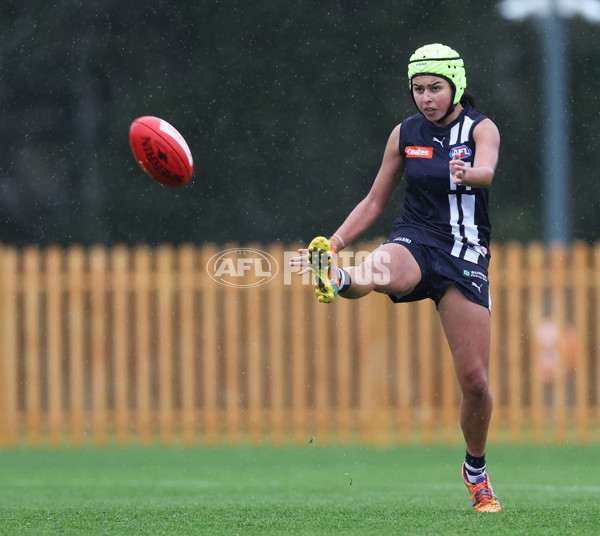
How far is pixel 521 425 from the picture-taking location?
1135 cm

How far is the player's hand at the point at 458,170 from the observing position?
5.17 m

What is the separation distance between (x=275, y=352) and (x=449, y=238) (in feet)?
19.0

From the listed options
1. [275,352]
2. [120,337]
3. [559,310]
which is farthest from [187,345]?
[559,310]

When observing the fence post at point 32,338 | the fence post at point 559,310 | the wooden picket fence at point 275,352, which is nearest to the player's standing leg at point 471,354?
the wooden picket fence at point 275,352

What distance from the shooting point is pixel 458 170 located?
17.0ft

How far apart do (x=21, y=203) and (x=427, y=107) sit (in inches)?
Result: 483

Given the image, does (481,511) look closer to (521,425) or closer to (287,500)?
(287,500)

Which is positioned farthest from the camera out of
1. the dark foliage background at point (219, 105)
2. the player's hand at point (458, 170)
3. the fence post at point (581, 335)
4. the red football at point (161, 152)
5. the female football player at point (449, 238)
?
the dark foliage background at point (219, 105)

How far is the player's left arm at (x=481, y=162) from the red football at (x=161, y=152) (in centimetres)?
148

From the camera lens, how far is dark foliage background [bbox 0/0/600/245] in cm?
1680

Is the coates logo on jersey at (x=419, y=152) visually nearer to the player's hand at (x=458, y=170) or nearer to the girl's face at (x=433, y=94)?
the girl's face at (x=433, y=94)

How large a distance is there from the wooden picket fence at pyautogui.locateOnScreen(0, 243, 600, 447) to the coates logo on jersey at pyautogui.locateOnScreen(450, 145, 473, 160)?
557cm

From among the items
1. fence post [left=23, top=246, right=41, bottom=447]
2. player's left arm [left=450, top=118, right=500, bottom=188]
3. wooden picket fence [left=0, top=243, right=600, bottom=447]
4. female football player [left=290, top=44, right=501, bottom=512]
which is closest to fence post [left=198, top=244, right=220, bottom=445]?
wooden picket fence [left=0, top=243, right=600, bottom=447]

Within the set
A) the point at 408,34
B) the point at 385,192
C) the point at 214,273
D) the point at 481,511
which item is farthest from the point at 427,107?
the point at 408,34
